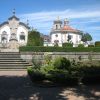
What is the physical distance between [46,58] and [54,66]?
30.7 ft

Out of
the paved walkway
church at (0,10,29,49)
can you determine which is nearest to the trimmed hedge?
the paved walkway

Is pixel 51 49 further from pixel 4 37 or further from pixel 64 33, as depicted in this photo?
pixel 64 33

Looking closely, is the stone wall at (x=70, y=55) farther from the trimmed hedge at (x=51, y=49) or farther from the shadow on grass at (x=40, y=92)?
the shadow on grass at (x=40, y=92)

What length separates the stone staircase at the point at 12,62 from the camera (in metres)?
27.5

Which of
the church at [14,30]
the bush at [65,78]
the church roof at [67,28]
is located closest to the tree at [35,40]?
the church at [14,30]

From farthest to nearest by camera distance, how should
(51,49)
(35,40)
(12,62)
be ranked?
(35,40) → (51,49) → (12,62)

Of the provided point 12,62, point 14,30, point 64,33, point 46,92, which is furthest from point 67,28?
point 46,92

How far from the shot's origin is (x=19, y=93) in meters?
14.6

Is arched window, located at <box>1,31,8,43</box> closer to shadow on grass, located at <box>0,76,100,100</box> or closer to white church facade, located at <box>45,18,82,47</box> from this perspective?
white church facade, located at <box>45,18,82,47</box>

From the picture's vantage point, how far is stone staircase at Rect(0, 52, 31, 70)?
27.5m

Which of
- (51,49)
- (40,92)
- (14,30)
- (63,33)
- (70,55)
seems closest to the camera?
(40,92)

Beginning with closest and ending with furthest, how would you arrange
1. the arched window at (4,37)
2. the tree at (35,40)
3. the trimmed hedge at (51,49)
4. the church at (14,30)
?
the trimmed hedge at (51,49) → the tree at (35,40) → the church at (14,30) → the arched window at (4,37)

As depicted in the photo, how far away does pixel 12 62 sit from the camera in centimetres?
2898

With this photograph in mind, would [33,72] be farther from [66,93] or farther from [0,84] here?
[66,93]
